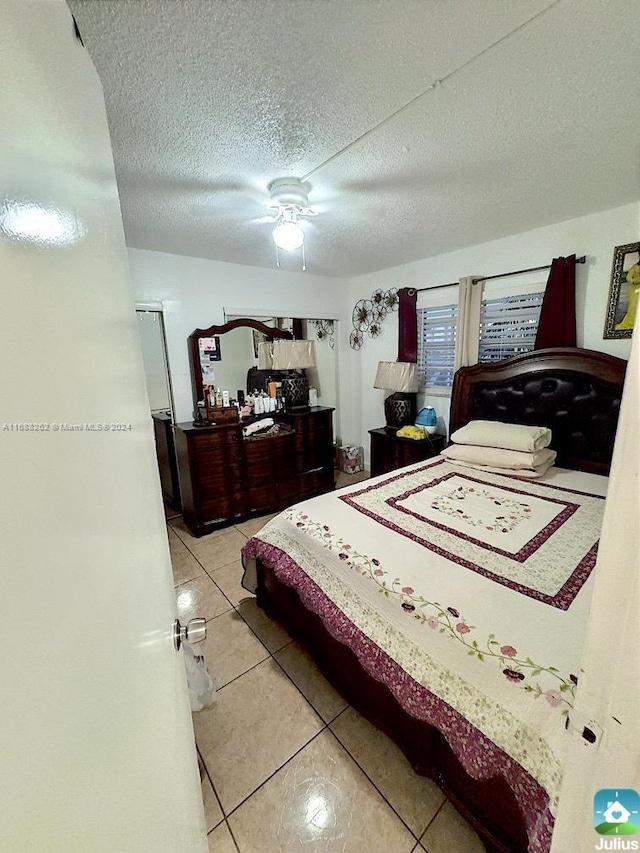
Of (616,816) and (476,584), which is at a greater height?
(616,816)

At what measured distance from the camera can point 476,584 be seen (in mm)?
1171

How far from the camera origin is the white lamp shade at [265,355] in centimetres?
329

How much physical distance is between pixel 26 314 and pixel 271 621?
199 cm

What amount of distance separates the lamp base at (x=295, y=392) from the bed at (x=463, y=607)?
165cm

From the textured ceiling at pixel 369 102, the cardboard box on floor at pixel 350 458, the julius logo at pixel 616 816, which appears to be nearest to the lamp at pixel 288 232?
the textured ceiling at pixel 369 102

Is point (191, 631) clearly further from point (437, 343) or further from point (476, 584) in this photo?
point (437, 343)

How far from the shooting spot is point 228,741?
1.31 metres

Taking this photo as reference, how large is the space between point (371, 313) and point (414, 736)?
11.5ft

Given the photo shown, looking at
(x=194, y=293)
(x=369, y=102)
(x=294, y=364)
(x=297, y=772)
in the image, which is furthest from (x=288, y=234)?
(x=297, y=772)

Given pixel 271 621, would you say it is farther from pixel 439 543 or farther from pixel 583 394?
pixel 583 394

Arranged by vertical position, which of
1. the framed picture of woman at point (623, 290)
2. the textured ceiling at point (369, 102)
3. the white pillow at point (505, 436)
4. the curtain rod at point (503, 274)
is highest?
the textured ceiling at point (369, 102)

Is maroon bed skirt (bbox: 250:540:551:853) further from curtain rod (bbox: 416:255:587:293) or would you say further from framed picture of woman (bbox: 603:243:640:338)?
curtain rod (bbox: 416:255:587:293)

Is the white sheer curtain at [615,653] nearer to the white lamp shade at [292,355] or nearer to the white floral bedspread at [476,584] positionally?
the white floral bedspread at [476,584]

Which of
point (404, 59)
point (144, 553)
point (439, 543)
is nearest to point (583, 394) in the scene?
point (439, 543)
